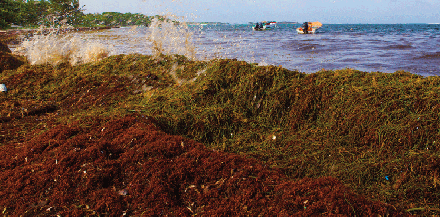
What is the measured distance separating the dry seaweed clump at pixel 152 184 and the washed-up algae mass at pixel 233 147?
12 millimetres

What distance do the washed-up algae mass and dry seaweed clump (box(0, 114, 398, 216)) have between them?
0.04 ft

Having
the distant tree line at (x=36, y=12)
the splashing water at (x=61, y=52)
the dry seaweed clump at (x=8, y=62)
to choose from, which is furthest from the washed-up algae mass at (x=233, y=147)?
the distant tree line at (x=36, y=12)

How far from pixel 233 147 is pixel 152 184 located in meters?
1.62

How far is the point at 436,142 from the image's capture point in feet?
10.3

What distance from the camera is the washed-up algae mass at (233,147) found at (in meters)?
2.33

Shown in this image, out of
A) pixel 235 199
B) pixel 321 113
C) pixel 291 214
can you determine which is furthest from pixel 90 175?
pixel 321 113

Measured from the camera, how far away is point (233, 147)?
3.87m

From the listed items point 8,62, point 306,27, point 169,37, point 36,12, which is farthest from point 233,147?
point 36,12

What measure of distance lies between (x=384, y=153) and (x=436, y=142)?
22.6 inches

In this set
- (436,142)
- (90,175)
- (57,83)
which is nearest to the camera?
(90,175)

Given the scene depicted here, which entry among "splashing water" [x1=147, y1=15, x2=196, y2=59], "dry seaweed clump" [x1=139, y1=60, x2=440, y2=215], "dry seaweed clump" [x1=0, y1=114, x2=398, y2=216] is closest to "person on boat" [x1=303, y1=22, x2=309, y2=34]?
"splashing water" [x1=147, y1=15, x2=196, y2=59]

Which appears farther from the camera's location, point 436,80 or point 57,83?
point 57,83

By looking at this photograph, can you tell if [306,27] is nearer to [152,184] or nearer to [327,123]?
[327,123]

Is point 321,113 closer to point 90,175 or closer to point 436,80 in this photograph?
point 436,80
